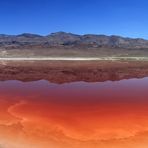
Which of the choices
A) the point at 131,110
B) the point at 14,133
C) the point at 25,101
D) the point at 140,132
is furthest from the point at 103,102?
the point at 14,133

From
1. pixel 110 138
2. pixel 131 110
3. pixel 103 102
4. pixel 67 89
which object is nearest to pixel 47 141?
pixel 110 138

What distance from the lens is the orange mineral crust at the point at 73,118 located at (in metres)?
10.5

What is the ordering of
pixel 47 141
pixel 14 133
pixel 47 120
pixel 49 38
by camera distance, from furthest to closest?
1. pixel 49 38
2. pixel 47 120
3. pixel 14 133
4. pixel 47 141

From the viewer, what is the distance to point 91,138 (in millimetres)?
10961

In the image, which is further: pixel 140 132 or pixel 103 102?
pixel 103 102

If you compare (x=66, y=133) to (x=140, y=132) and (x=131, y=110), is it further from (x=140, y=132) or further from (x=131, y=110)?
(x=131, y=110)

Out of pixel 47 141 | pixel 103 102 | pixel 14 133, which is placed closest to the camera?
pixel 47 141

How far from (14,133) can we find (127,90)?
12.4 m

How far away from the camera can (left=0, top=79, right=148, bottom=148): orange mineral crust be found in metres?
10.5

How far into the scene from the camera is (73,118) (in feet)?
44.9

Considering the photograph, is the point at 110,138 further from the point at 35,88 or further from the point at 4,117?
the point at 35,88

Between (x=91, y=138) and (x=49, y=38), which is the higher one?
(x=49, y=38)

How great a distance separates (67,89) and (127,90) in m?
4.29

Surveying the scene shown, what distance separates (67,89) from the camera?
72.5ft
